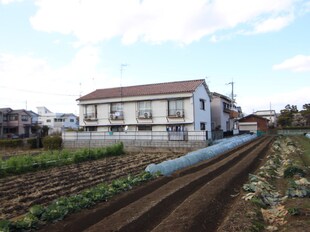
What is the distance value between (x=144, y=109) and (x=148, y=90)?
74.8 inches

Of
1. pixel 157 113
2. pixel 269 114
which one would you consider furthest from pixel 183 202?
pixel 269 114

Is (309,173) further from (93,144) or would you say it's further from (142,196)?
(93,144)

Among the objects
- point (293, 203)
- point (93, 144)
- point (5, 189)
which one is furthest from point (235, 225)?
point (93, 144)

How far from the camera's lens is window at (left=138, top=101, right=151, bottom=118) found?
86.4 feet

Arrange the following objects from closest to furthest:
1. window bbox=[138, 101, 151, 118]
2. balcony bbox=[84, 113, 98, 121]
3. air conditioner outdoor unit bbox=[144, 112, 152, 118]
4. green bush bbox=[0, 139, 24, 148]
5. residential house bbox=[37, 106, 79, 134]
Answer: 1. green bush bbox=[0, 139, 24, 148]
2. air conditioner outdoor unit bbox=[144, 112, 152, 118]
3. window bbox=[138, 101, 151, 118]
4. balcony bbox=[84, 113, 98, 121]
5. residential house bbox=[37, 106, 79, 134]

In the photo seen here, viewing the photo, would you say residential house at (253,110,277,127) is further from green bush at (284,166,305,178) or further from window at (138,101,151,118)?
green bush at (284,166,305,178)

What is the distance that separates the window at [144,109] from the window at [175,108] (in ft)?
6.30

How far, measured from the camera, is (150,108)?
26.3 m

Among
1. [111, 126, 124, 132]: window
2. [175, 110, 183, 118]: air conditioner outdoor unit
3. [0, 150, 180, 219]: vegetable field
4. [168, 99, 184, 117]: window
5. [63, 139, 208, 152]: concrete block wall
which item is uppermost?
[168, 99, 184, 117]: window

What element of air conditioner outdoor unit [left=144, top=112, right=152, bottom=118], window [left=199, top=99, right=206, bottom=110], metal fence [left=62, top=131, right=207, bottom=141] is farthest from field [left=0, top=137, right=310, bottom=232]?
window [left=199, top=99, right=206, bottom=110]

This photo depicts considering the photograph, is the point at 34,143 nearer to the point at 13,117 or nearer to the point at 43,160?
the point at 43,160

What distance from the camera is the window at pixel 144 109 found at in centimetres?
2633

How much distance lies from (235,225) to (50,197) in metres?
5.06

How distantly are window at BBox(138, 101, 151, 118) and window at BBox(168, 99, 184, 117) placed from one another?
6.30ft
